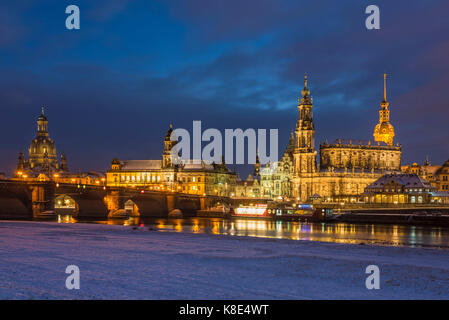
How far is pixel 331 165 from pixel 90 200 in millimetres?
101110

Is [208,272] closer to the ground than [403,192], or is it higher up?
closer to the ground

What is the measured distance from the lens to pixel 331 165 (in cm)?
18200

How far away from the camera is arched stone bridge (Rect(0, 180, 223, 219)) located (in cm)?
8506

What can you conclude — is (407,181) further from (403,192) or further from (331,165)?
(331,165)

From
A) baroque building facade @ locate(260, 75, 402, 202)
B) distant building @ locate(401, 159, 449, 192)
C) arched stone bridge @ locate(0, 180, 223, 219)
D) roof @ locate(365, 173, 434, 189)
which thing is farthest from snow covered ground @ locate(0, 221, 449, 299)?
distant building @ locate(401, 159, 449, 192)

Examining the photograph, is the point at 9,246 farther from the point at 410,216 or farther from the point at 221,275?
the point at 410,216

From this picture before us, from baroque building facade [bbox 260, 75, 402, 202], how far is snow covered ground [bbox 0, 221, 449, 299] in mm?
133611

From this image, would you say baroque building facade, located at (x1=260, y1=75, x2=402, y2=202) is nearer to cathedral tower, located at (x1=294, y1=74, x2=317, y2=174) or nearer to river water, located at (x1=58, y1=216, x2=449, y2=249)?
cathedral tower, located at (x1=294, y1=74, x2=317, y2=174)

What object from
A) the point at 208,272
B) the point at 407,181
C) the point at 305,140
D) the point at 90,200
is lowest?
the point at 208,272

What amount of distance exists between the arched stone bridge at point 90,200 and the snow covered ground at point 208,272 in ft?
170

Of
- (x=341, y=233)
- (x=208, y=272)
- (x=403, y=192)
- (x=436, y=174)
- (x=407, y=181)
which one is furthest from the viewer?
(x=436, y=174)

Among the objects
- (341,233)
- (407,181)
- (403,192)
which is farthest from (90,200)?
(407,181)
